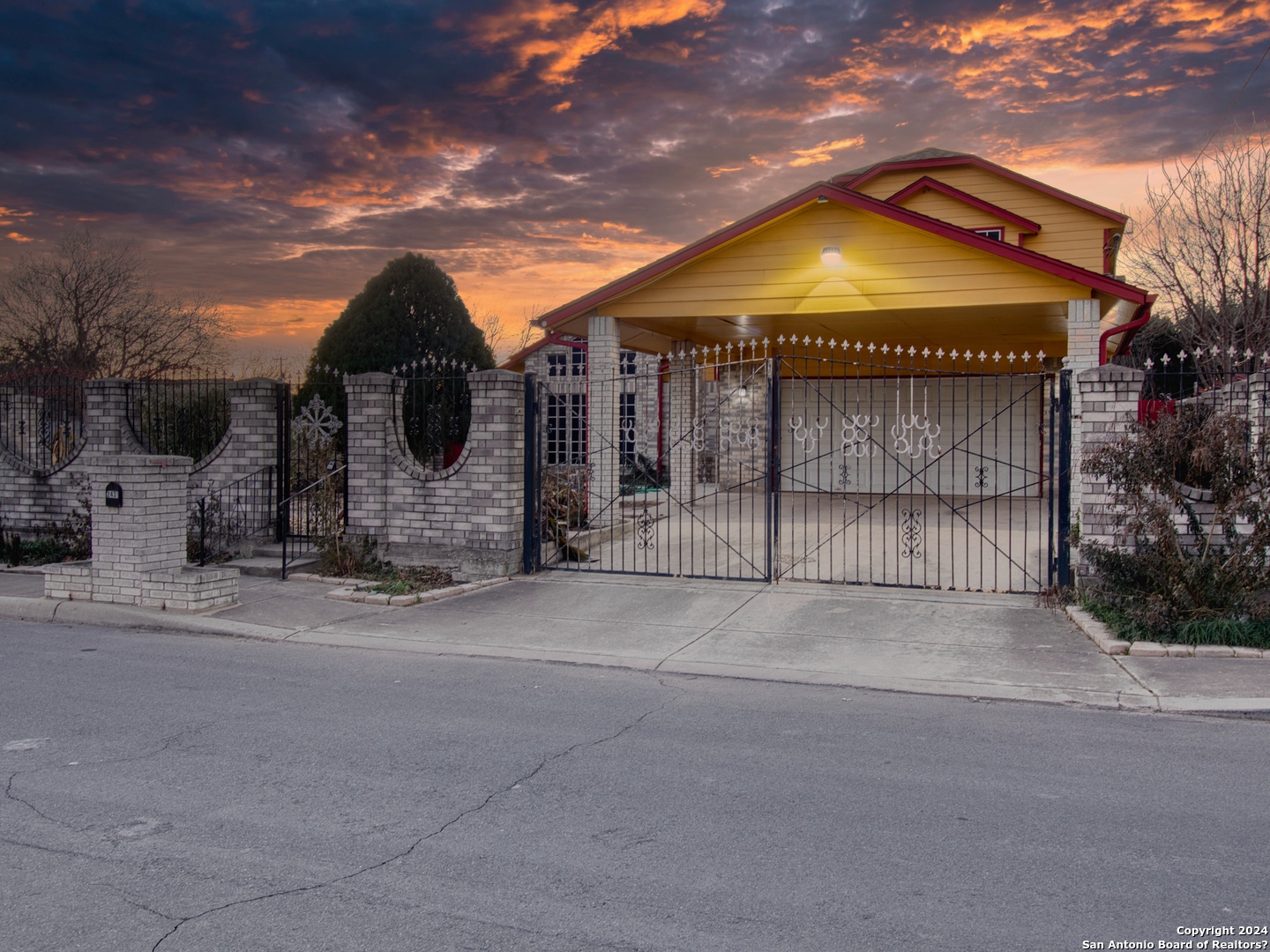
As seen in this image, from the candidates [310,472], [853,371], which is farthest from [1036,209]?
[310,472]

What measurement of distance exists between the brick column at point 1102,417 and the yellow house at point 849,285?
411 centimetres

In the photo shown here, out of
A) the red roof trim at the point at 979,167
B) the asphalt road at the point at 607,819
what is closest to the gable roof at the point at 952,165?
the red roof trim at the point at 979,167

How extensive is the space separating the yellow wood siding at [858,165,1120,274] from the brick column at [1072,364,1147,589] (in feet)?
41.0

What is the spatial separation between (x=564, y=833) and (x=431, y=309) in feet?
63.0

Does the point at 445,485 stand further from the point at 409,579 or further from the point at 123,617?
the point at 123,617

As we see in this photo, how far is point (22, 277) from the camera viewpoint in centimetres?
2580

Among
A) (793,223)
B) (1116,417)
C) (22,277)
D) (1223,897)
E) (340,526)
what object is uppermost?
(22,277)

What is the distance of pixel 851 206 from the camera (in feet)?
45.1

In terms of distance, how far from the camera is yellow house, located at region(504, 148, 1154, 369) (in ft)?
43.7

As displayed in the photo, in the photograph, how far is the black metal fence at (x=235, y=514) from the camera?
12.3m

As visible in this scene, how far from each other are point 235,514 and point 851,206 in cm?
953

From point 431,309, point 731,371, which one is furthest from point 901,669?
point 431,309

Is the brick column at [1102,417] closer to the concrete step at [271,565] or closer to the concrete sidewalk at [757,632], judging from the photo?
the concrete sidewalk at [757,632]

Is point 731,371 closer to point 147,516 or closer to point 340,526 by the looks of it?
point 340,526
